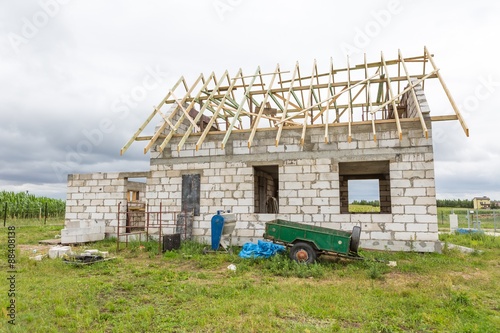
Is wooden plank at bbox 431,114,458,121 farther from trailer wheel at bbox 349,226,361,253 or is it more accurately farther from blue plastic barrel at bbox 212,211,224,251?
blue plastic barrel at bbox 212,211,224,251

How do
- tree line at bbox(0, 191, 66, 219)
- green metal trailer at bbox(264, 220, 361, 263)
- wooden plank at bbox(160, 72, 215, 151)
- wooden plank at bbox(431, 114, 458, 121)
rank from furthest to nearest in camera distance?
1. tree line at bbox(0, 191, 66, 219)
2. wooden plank at bbox(160, 72, 215, 151)
3. wooden plank at bbox(431, 114, 458, 121)
4. green metal trailer at bbox(264, 220, 361, 263)

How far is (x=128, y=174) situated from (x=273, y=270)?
773 cm

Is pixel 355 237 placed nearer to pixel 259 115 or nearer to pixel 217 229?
pixel 217 229

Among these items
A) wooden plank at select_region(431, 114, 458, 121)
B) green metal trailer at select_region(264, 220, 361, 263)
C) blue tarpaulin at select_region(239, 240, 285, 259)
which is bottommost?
blue tarpaulin at select_region(239, 240, 285, 259)

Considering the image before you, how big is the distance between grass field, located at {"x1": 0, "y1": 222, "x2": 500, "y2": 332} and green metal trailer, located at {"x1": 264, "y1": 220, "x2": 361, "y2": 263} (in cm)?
36

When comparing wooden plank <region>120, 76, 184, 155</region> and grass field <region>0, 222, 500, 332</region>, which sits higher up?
wooden plank <region>120, 76, 184, 155</region>

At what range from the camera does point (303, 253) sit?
Result: 8.83m

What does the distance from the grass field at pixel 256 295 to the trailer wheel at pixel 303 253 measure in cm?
29

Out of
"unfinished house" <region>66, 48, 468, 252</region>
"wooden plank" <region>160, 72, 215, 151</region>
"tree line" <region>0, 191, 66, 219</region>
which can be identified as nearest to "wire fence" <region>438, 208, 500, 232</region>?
"unfinished house" <region>66, 48, 468, 252</region>

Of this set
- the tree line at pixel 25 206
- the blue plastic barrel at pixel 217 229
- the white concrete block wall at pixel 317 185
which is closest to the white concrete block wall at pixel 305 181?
the white concrete block wall at pixel 317 185

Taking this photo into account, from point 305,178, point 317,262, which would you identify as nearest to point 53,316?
point 317,262

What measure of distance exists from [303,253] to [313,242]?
1.28 ft

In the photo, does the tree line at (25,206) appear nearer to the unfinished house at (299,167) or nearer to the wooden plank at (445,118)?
the unfinished house at (299,167)

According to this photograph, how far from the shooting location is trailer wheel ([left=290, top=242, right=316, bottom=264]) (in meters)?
8.75
